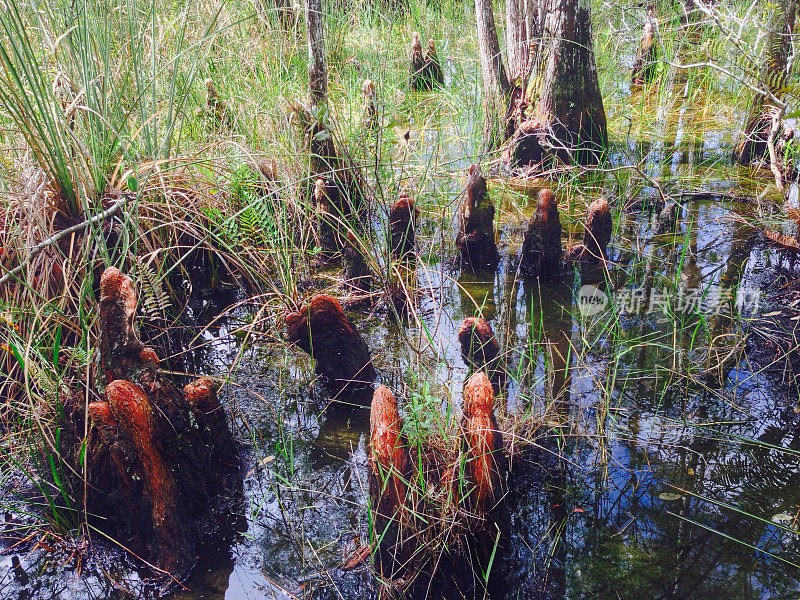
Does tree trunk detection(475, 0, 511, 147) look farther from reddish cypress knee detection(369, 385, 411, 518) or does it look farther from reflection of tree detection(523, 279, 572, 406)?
reddish cypress knee detection(369, 385, 411, 518)

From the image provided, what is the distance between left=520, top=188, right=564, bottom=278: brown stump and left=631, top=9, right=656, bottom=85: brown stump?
3707 mm

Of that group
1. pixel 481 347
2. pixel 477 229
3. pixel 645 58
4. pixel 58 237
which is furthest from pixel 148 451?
pixel 645 58

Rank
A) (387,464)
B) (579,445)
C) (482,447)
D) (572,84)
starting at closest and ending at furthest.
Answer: (387,464) → (482,447) → (579,445) → (572,84)

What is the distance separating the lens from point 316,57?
3848 mm

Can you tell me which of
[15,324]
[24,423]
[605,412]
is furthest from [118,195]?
[605,412]

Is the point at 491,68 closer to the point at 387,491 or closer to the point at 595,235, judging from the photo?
the point at 595,235

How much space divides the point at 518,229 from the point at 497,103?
4.65 ft

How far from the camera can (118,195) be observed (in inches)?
A: 128

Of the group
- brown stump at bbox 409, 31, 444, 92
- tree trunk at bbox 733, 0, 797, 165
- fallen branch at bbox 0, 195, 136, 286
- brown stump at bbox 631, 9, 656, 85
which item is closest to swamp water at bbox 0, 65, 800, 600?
fallen branch at bbox 0, 195, 136, 286

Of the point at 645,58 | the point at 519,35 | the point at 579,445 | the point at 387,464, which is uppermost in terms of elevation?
the point at 519,35

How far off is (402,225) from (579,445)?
5.74ft

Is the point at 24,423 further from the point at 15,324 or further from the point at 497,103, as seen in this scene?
the point at 497,103

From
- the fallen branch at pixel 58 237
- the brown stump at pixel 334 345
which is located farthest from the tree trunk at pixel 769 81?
the fallen branch at pixel 58 237

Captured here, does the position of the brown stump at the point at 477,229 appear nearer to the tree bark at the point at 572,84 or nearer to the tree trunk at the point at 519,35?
the tree bark at the point at 572,84
